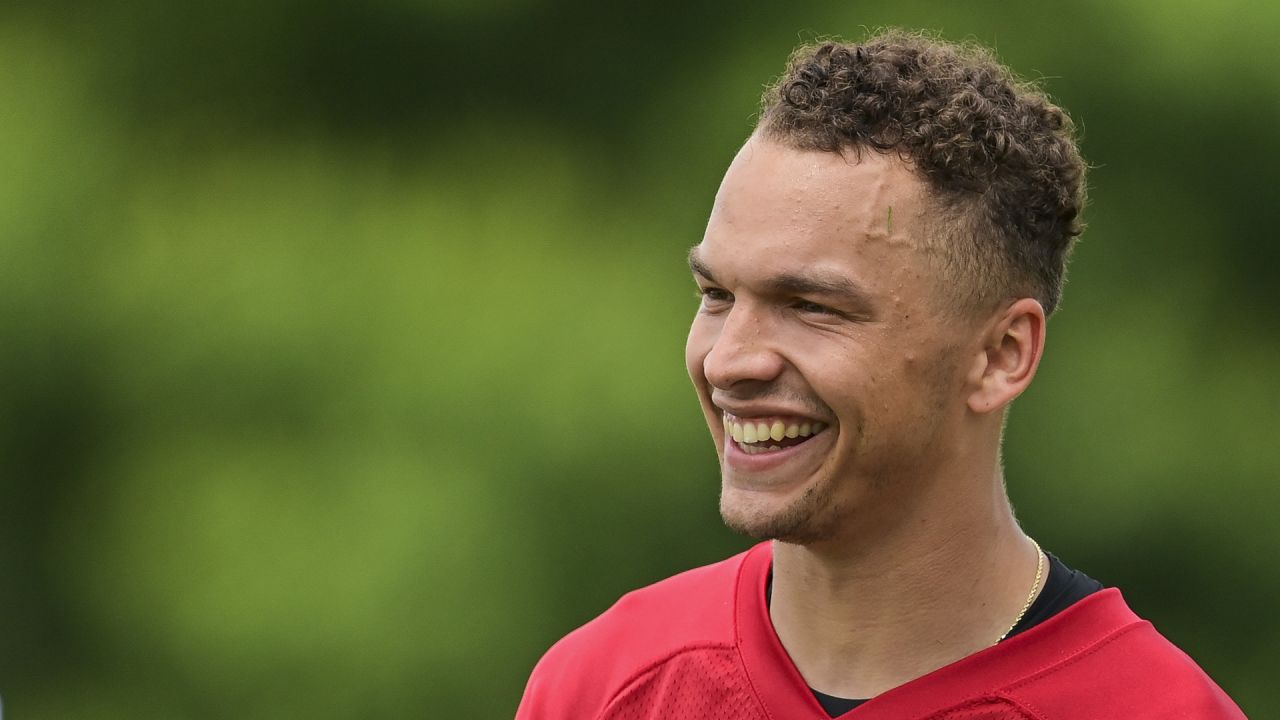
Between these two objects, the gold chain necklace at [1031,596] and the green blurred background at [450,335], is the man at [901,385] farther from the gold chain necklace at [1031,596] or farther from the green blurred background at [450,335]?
the green blurred background at [450,335]

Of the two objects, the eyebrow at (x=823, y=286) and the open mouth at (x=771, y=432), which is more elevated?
the eyebrow at (x=823, y=286)

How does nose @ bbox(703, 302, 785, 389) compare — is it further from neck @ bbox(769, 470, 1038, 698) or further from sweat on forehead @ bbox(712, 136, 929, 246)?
neck @ bbox(769, 470, 1038, 698)

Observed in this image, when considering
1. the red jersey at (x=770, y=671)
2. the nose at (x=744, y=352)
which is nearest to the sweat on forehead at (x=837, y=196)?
the nose at (x=744, y=352)

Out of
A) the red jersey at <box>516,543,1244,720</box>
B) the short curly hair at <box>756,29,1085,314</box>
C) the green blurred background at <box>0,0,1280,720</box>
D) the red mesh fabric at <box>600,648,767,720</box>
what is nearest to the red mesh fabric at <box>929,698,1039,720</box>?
the red jersey at <box>516,543,1244,720</box>

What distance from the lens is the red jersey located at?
1944 millimetres

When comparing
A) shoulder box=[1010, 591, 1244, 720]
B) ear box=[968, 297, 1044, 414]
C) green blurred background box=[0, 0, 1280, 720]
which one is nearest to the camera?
shoulder box=[1010, 591, 1244, 720]

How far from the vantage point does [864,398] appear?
1.96m

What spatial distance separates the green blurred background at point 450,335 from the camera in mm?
4215

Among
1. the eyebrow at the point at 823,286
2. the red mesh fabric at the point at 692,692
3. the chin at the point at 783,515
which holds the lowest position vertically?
the red mesh fabric at the point at 692,692

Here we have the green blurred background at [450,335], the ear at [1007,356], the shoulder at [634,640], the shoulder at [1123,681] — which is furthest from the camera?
the green blurred background at [450,335]

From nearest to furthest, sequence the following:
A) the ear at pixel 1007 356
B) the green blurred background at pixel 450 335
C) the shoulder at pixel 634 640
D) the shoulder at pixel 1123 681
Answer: the shoulder at pixel 1123 681 < the ear at pixel 1007 356 < the shoulder at pixel 634 640 < the green blurred background at pixel 450 335

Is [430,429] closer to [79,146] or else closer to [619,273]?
[619,273]

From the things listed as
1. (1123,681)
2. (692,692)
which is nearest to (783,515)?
(692,692)

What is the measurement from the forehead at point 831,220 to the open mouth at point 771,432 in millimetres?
168
